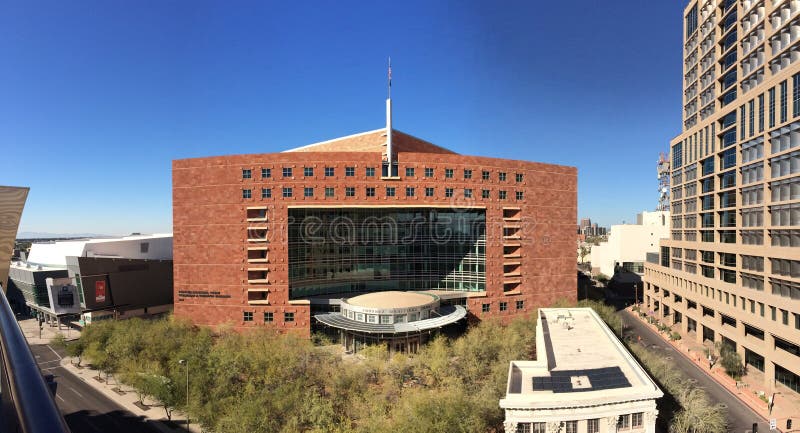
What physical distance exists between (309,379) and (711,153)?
67.4 m

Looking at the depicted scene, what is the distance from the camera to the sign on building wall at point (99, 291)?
75500mm

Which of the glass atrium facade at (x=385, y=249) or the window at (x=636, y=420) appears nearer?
the window at (x=636, y=420)

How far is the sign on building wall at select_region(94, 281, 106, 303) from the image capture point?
75500 mm

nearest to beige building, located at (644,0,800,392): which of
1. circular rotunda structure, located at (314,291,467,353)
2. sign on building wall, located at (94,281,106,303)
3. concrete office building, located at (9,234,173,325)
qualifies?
circular rotunda structure, located at (314,291,467,353)

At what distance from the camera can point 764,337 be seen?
150ft

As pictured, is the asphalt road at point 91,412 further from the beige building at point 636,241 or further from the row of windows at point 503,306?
the beige building at point 636,241

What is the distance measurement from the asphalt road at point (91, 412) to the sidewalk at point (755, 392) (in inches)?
2423

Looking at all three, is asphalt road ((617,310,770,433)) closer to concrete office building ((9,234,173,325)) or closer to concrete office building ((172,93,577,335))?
concrete office building ((172,93,577,335))

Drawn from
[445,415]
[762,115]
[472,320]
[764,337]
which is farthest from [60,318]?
[762,115]

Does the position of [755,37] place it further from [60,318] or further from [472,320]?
[60,318]

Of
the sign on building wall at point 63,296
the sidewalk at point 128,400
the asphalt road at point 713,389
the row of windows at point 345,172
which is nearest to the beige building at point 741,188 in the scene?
the asphalt road at point 713,389

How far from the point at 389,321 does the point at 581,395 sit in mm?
30500

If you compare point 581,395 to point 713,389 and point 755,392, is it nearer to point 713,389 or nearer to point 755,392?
point 713,389

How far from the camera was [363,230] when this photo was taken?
6600 cm
